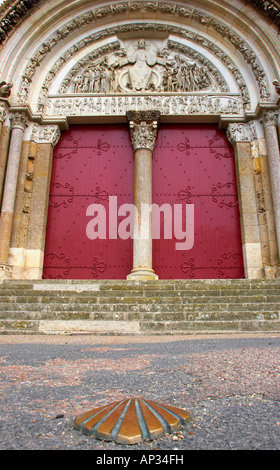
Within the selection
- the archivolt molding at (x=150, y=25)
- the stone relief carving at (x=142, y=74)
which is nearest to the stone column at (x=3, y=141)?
the archivolt molding at (x=150, y=25)

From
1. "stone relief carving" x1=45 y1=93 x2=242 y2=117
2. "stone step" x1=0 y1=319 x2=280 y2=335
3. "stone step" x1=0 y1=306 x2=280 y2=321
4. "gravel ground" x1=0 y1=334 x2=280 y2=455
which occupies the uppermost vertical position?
"stone relief carving" x1=45 y1=93 x2=242 y2=117

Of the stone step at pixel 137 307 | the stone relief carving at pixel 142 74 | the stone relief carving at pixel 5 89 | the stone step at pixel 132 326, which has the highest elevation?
the stone relief carving at pixel 142 74

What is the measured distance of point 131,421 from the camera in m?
1.01

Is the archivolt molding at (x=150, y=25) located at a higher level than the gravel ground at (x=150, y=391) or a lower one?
higher

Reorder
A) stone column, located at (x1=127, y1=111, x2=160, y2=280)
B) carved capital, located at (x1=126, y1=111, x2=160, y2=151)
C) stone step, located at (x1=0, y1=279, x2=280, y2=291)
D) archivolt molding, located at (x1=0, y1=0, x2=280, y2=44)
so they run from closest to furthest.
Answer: stone step, located at (x1=0, y1=279, x2=280, y2=291) → stone column, located at (x1=127, y1=111, x2=160, y2=280) → archivolt molding, located at (x1=0, y1=0, x2=280, y2=44) → carved capital, located at (x1=126, y1=111, x2=160, y2=151)

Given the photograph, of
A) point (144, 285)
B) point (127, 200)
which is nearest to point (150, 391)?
point (144, 285)

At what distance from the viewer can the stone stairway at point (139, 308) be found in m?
4.21

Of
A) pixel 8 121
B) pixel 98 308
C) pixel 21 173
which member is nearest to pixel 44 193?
pixel 21 173

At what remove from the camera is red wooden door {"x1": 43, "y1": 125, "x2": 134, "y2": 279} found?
24.5 ft

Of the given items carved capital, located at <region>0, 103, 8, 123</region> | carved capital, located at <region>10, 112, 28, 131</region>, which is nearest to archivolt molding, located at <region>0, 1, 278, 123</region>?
carved capital, located at <region>10, 112, 28, 131</region>

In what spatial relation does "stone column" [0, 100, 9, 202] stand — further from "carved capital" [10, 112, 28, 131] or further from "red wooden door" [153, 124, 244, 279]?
"red wooden door" [153, 124, 244, 279]

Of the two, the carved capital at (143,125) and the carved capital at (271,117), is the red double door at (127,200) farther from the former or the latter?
the carved capital at (271,117)

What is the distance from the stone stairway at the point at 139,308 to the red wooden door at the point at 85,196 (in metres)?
2.15

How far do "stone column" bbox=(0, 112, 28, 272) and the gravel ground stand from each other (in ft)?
14.9
